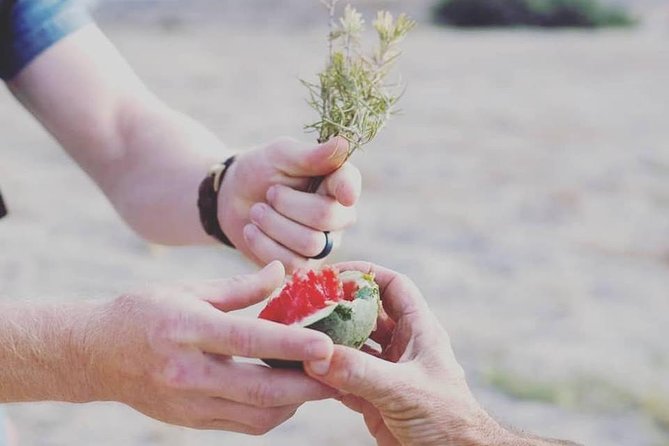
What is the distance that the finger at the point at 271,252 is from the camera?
2.24 m

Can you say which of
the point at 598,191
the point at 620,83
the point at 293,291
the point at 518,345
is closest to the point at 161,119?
the point at 293,291

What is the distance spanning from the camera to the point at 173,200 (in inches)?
106

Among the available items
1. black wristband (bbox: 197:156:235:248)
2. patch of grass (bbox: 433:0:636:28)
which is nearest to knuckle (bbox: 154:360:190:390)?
black wristband (bbox: 197:156:235:248)

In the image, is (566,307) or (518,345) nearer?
(518,345)

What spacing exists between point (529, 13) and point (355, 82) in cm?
1748

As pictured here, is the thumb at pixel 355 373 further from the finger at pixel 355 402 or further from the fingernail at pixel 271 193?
the fingernail at pixel 271 193

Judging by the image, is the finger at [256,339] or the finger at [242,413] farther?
the finger at [242,413]

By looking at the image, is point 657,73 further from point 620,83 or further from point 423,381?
point 423,381

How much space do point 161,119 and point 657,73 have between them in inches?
443

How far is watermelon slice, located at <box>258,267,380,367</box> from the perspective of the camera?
184 centimetres

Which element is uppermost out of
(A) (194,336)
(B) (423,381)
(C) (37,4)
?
(C) (37,4)

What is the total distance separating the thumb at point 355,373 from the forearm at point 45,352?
0.45 metres

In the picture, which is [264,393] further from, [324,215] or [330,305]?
[324,215]

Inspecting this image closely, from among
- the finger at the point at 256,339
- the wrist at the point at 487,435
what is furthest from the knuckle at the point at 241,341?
the wrist at the point at 487,435
